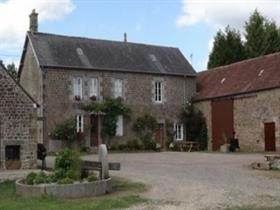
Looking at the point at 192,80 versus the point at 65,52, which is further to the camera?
the point at 192,80

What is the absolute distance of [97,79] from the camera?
3762cm

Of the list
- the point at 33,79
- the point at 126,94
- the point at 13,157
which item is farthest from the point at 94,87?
the point at 13,157

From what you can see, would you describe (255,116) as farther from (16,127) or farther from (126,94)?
(16,127)

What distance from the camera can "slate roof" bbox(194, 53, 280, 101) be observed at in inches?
1351

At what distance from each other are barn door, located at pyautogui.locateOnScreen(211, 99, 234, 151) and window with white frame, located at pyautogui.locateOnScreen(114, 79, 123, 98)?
245 inches

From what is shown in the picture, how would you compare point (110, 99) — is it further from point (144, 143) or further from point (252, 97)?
point (252, 97)

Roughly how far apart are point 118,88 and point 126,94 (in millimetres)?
703

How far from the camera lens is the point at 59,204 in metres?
12.6

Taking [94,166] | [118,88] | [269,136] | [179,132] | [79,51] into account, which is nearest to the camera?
[94,166]

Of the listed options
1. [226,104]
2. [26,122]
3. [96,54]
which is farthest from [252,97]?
[26,122]

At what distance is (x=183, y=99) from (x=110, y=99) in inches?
242

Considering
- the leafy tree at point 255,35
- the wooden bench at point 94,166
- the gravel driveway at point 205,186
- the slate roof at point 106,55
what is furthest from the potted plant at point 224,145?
the wooden bench at point 94,166

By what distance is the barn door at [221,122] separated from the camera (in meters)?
36.6

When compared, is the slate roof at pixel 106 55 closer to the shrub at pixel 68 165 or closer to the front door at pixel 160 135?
the front door at pixel 160 135
